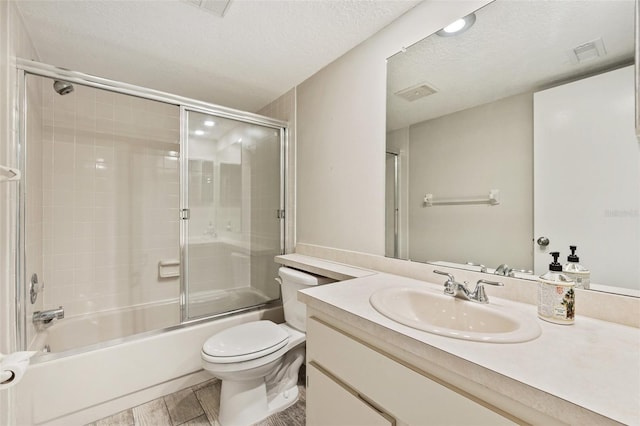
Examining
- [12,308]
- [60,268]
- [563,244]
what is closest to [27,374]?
[12,308]

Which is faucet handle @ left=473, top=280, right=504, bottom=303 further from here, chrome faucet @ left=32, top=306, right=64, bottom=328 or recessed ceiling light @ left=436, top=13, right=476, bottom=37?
chrome faucet @ left=32, top=306, right=64, bottom=328

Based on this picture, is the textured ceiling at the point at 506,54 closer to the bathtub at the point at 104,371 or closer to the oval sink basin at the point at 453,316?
the oval sink basin at the point at 453,316

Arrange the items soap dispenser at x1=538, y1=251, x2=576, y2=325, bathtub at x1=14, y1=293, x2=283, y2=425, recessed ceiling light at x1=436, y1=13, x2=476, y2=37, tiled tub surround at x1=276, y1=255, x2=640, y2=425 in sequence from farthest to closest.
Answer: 1. bathtub at x1=14, y1=293, x2=283, y2=425
2. recessed ceiling light at x1=436, y1=13, x2=476, y2=37
3. soap dispenser at x1=538, y1=251, x2=576, y2=325
4. tiled tub surround at x1=276, y1=255, x2=640, y2=425

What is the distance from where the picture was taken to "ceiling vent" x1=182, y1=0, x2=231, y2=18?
53.9 inches

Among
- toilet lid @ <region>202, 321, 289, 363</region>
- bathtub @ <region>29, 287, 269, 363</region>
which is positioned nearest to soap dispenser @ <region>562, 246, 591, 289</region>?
Result: toilet lid @ <region>202, 321, 289, 363</region>

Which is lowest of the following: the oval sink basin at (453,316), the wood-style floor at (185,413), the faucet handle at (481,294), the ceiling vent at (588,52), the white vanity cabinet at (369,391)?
the wood-style floor at (185,413)

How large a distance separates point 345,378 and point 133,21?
2038mm

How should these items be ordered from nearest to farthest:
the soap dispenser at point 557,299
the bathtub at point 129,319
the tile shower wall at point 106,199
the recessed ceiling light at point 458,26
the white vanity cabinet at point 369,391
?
the white vanity cabinet at point 369,391 → the soap dispenser at point 557,299 → the recessed ceiling light at point 458,26 → the bathtub at point 129,319 → the tile shower wall at point 106,199

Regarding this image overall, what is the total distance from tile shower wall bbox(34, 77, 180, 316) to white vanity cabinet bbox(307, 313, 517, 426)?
2.03m

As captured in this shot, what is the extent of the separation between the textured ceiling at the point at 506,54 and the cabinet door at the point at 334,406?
1.26 m

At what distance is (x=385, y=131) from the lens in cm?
158

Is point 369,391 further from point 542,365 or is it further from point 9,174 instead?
point 9,174

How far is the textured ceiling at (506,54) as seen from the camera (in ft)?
2.95

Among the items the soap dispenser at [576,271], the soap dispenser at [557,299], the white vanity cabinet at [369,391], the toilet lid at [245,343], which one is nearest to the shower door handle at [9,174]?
the toilet lid at [245,343]
